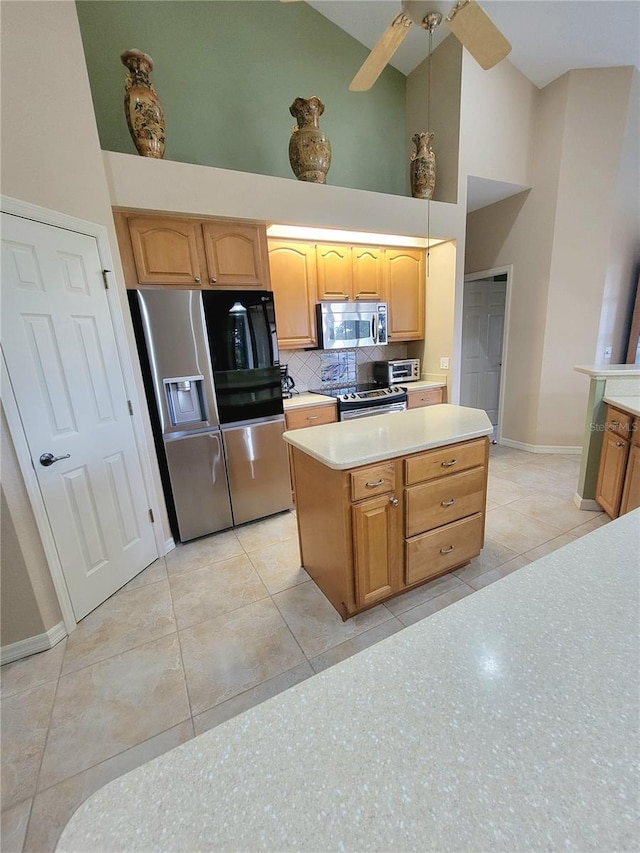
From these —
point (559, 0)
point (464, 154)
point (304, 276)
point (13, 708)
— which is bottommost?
point (13, 708)

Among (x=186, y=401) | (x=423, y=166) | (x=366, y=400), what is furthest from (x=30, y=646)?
(x=423, y=166)

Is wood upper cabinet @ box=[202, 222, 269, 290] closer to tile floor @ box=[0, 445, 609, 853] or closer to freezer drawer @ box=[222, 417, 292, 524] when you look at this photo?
freezer drawer @ box=[222, 417, 292, 524]

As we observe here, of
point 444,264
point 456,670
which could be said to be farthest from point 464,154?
point 456,670

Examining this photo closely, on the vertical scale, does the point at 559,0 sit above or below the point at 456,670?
above

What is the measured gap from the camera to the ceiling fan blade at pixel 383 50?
5.17ft

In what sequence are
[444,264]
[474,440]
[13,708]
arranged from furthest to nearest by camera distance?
[444,264] → [474,440] → [13,708]

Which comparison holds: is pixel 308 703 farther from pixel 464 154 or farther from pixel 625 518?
pixel 464 154

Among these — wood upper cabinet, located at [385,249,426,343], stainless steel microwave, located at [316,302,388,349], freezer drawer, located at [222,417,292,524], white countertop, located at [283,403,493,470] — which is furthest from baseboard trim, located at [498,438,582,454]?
freezer drawer, located at [222,417,292,524]

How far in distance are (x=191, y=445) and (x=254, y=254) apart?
1.49m

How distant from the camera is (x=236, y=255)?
257cm

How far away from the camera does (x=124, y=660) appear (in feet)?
5.58

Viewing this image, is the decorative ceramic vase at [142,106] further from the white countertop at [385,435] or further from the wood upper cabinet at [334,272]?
the white countertop at [385,435]

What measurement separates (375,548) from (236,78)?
372cm

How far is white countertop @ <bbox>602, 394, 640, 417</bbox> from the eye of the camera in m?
2.25
